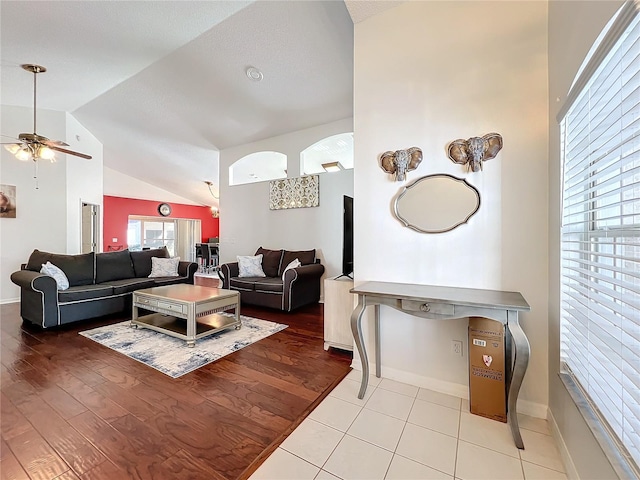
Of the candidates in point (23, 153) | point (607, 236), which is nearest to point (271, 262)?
point (23, 153)

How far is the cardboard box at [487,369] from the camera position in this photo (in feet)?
5.72

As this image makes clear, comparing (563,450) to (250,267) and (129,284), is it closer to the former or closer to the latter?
(250,267)

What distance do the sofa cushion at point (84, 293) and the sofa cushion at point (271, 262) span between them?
7.31ft

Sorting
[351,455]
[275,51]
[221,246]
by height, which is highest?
[275,51]

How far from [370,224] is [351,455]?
1581 millimetres

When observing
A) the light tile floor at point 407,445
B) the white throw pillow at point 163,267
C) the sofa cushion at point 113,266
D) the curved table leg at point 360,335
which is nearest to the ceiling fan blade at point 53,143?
the sofa cushion at point 113,266

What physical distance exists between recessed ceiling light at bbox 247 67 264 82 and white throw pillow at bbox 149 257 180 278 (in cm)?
336

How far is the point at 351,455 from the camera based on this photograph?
1.49 meters

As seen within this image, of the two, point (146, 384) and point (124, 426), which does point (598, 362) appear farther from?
point (146, 384)

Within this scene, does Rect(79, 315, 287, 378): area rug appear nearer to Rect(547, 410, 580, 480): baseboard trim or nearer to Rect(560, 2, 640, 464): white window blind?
Rect(547, 410, 580, 480): baseboard trim

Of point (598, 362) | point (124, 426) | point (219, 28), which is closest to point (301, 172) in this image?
point (219, 28)

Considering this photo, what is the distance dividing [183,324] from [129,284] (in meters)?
1.42

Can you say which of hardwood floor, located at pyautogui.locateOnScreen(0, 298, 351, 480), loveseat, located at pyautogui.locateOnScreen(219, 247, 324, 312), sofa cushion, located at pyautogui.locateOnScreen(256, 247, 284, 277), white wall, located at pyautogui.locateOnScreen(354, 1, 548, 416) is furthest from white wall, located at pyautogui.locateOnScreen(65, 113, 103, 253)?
white wall, located at pyautogui.locateOnScreen(354, 1, 548, 416)

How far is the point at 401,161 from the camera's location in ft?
7.15
